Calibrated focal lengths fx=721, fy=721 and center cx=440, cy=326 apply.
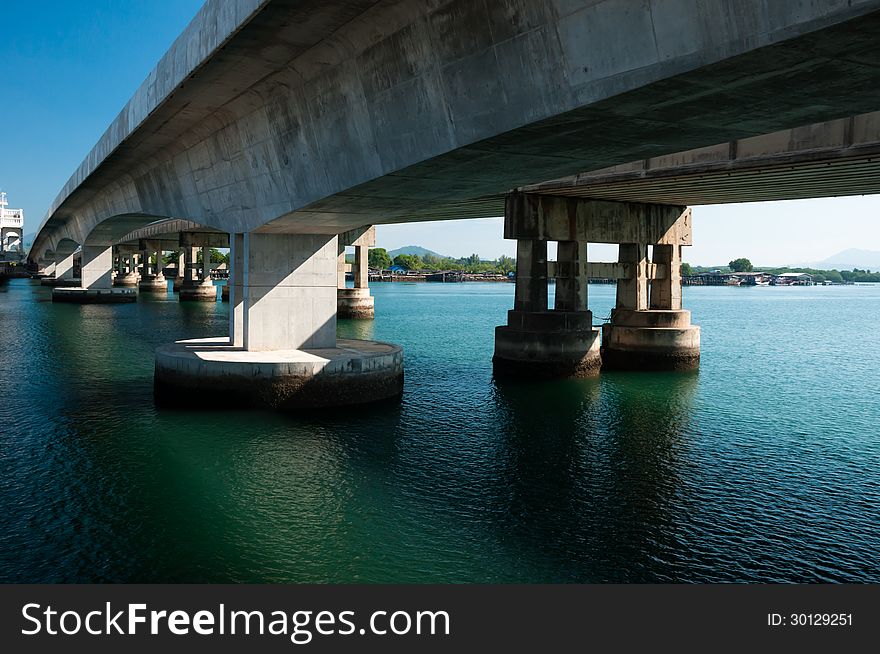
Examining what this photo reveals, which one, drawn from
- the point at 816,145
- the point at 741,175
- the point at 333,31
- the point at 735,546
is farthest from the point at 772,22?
the point at 741,175

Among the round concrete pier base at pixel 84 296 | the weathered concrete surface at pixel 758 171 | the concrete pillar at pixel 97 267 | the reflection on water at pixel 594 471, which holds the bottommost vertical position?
the reflection on water at pixel 594 471

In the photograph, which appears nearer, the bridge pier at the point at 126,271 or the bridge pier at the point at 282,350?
the bridge pier at the point at 282,350

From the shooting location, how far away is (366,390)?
2452cm

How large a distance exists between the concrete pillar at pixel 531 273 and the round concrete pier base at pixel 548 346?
1.90 feet

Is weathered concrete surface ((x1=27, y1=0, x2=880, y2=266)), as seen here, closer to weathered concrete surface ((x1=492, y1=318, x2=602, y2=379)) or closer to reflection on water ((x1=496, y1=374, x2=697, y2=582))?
reflection on water ((x1=496, y1=374, x2=697, y2=582))

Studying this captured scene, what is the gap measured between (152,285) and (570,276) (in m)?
96.0

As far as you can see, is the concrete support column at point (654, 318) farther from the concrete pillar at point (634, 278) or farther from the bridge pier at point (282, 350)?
the bridge pier at point (282, 350)

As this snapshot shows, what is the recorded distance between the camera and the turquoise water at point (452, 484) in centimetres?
1195

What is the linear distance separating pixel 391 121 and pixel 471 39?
3350 millimetres

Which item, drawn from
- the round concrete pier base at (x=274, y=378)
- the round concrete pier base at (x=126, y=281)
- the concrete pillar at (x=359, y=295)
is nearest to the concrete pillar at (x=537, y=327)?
the round concrete pier base at (x=274, y=378)

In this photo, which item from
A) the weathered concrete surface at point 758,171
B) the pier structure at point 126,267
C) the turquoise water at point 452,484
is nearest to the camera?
the turquoise water at point 452,484

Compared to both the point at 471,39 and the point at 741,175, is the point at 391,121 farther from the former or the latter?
the point at 741,175

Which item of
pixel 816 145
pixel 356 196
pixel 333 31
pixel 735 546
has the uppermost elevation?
pixel 333 31

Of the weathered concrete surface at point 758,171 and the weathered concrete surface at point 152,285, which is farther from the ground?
the weathered concrete surface at point 758,171
